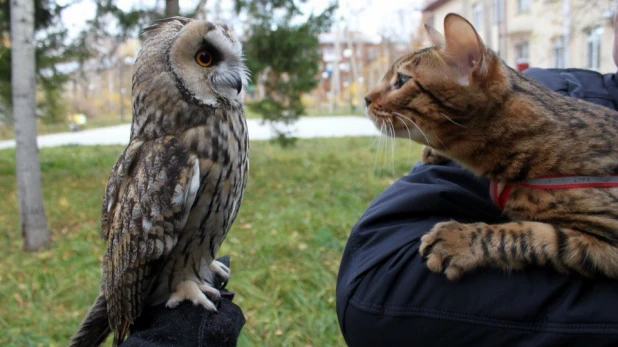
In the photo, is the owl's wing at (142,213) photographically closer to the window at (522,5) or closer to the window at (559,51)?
the window at (559,51)

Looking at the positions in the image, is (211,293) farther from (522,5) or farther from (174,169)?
(522,5)

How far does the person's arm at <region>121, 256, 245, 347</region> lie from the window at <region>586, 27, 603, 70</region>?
20.4m

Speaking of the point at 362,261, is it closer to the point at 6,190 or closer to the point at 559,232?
the point at 559,232

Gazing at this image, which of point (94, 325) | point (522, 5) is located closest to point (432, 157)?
point (94, 325)

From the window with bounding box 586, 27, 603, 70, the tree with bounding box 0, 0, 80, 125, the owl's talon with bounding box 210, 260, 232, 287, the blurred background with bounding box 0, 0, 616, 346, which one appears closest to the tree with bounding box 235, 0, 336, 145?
the blurred background with bounding box 0, 0, 616, 346

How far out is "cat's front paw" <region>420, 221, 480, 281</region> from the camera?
4.65ft

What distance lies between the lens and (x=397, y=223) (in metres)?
1.62

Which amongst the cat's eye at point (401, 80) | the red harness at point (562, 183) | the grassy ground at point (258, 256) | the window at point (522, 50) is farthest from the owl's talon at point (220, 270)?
the window at point (522, 50)

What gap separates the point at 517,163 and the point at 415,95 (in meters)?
0.42

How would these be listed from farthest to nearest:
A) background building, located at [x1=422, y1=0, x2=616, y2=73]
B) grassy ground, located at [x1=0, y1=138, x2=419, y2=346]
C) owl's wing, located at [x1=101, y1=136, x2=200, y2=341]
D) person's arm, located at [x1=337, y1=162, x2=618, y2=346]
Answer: background building, located at [x1=422, y1=0, x2=616, y2=73]
grassy ground, located at [x1=0, y1=138, x2=419, y2=346]
owl's wing, located at [x1=101, y1=136, x2=200, y2=341]
person's arm, located at [x1=337, y1=162, x2=618, y2=346]

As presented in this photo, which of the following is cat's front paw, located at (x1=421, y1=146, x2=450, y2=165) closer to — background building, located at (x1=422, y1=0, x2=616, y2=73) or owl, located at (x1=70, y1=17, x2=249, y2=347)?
owl, located at (x1=70, y1=17, x2=249, y2=347)

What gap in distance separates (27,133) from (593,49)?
20.9 metres

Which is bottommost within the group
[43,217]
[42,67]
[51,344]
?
[51,344]

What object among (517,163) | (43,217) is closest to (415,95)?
(517,163)
